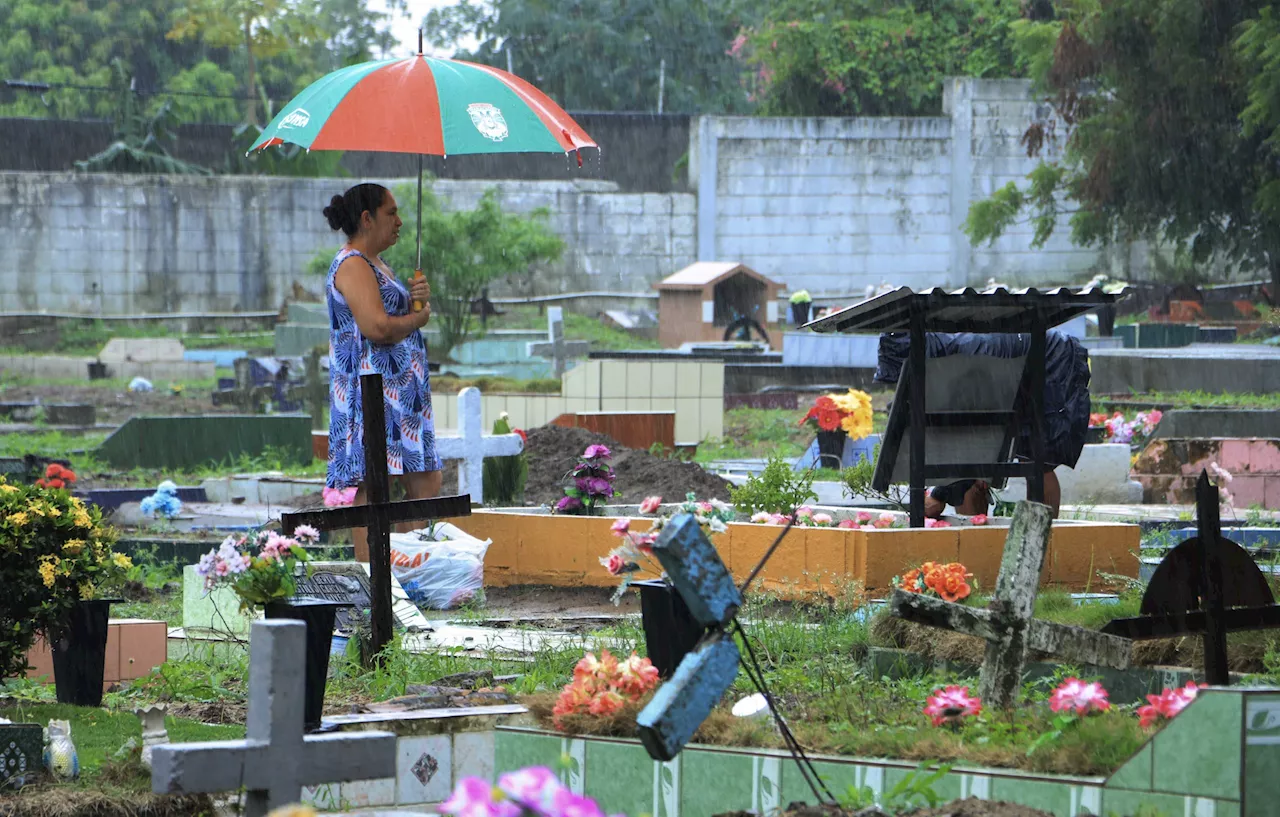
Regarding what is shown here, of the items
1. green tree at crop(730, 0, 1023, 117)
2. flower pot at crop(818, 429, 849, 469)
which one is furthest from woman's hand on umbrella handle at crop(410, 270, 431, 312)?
green tree at crop(730, 0, 1023, 117)

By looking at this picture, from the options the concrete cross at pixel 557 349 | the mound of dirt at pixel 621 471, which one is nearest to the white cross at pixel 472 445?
the mound of dirt at pixel 621 471

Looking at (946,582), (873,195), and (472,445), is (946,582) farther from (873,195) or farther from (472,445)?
(873,195)

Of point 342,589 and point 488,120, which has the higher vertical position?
point 488,120

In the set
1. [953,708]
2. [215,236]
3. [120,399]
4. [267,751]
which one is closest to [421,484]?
[953,708]

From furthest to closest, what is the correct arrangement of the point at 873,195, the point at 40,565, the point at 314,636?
the point at 873,195, the point at 40,565, the point at 314,636

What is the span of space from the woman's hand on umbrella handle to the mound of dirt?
4043mm

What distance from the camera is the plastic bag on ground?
8.39m

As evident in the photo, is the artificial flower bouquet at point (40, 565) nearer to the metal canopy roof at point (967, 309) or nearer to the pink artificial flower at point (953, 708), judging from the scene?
the pink artificial flower at point (953, 708)

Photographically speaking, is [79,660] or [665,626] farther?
[79,660]

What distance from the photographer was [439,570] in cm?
846

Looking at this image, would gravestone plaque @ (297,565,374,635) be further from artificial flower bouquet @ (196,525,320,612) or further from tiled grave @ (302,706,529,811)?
tiled grave @ (302,706,529,811)

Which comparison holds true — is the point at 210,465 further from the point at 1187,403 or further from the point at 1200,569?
the point at 1200,569

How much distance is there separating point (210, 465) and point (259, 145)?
896 cm

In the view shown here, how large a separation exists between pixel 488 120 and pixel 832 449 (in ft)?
19.8
